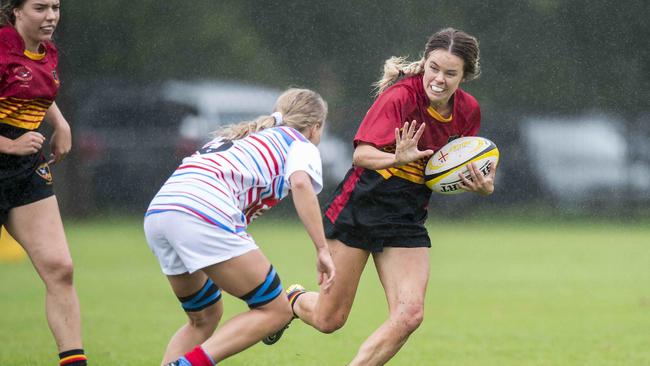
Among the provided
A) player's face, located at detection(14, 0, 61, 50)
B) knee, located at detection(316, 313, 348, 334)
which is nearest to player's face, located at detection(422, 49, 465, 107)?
knee, located at detection(316, 313, 348, 334)

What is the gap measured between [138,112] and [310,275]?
484 cm

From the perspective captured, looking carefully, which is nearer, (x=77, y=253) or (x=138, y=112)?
(x=77, y=253)

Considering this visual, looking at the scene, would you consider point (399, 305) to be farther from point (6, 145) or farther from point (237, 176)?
point (6, 145)

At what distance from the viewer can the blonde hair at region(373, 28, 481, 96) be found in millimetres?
4293

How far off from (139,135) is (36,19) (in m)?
8.76

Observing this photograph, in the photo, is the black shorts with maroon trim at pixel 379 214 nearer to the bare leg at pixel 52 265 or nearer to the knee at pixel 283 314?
the knee at pixel 283 314

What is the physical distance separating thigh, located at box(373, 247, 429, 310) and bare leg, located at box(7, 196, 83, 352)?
1.27 metres

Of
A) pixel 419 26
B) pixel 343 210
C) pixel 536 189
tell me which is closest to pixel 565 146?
pixel 536 189

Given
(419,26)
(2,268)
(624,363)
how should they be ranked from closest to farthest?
(624,363) → (2,268) → (419,26)

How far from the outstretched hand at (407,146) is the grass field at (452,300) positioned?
61.0 inches

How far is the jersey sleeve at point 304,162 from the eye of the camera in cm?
383

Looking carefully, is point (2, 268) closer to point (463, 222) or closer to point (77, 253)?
point (77, 253)

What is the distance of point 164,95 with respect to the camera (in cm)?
1259

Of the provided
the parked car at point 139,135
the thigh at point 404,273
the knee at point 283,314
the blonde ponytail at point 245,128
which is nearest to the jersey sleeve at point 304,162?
the blonde ponytail at point 245,128
